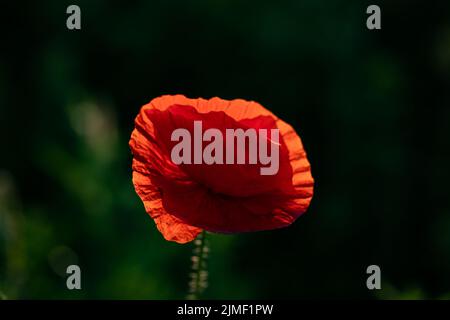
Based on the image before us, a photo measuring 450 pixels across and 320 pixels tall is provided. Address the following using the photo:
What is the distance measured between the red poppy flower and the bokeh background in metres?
1.16

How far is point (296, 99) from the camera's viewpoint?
276 cm

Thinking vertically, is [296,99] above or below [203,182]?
above

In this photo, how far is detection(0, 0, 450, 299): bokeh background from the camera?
8.10 ft

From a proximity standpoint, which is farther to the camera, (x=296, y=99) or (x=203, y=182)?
(x=296, y=99)

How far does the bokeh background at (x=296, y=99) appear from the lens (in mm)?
2469

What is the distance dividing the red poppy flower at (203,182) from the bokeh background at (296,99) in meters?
1.16

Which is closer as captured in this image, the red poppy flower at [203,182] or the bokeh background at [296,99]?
the red poppy flower at [203,182]

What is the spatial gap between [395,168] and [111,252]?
1184 millimetres

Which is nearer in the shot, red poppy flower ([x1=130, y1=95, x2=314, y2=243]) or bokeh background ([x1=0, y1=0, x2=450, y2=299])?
red poppy flower ([x1=130, y1=95, x2=314, y2=243])

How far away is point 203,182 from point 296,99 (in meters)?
1.91

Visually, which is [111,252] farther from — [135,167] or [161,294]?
[135,167]

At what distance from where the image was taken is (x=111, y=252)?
6.35 ft

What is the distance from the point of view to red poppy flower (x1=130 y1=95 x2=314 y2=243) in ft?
2.87
